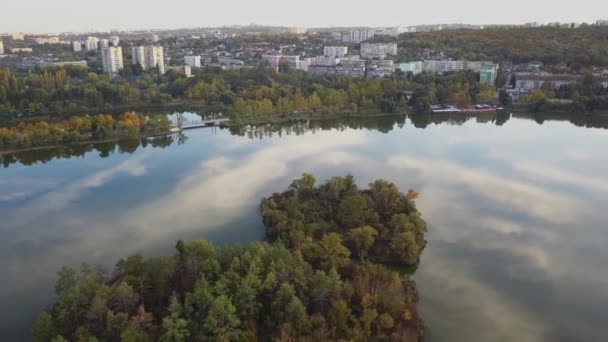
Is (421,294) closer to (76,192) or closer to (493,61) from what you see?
(76,192)

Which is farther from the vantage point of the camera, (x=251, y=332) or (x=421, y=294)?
(x=421, y=294)

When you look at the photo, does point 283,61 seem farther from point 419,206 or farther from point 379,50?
point 419,206

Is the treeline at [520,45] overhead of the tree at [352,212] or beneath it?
overhead

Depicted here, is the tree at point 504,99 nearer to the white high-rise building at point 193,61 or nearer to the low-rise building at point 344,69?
the low-rise building at point 344,69

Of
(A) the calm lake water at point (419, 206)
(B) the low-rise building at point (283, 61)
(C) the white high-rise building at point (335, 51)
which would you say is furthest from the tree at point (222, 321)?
(C) the white high-rise building at point (335, 51)

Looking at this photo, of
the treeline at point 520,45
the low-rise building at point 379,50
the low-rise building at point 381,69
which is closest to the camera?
the treeline at point 520,45

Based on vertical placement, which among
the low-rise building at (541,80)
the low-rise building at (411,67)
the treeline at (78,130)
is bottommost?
the treeline at (78,130)

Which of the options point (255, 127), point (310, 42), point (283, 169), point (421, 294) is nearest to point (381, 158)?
point (283, 169)

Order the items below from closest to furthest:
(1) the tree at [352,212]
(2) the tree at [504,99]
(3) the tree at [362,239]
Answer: (3) the tree at [362,239] → (1) the tree at [352,212] → (2) the tree at [504,99]
